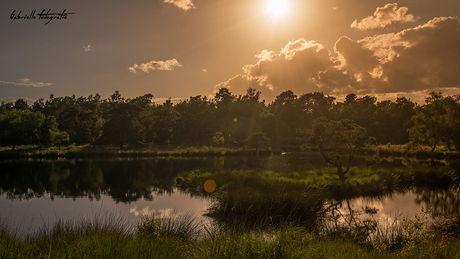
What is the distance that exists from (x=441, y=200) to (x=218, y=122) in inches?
2721

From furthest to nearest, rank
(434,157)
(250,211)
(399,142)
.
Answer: (399,142) < (434,157) < (250,211)

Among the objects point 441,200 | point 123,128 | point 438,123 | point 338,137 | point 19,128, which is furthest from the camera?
point 19,128

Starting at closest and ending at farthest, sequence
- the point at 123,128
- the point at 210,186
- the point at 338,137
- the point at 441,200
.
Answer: the point at 441,200
the point at 210,186
the point at 338,137
the point at 123,128

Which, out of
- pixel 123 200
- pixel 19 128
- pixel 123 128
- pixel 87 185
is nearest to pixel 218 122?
pixel 123 128

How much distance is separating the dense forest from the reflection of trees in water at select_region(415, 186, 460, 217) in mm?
25657

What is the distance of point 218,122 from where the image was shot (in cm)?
8406

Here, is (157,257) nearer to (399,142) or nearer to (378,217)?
(378,217)

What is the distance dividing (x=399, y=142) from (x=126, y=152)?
8313 cm

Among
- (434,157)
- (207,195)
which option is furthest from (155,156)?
(434,157)

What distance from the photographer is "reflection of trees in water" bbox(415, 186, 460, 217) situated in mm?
14755

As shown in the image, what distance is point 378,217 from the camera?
550 inches

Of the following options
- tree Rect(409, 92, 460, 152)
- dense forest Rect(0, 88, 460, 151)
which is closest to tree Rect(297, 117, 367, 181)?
dense forest Rect(0, 88, 460, 151)

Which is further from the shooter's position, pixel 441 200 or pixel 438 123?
pixel 438 123

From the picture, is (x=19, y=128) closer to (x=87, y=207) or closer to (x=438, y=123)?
(x=87, y=207)
